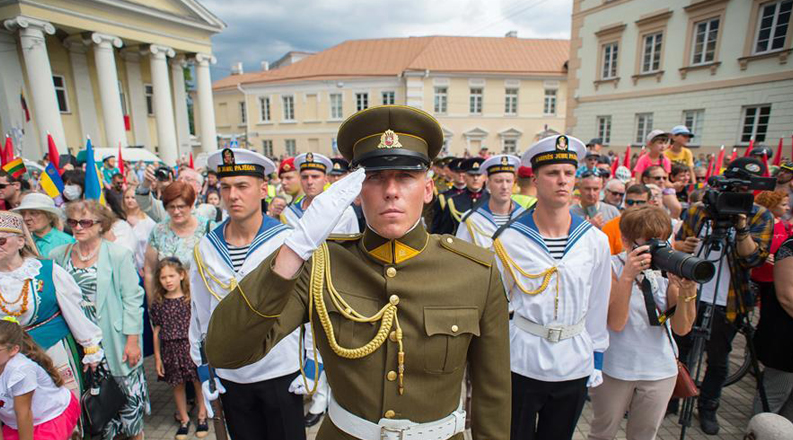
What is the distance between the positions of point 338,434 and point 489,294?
88 centimetres

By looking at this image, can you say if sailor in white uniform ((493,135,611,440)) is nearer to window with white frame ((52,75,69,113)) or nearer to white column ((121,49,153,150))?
window with white frame ((52,75,69,113))

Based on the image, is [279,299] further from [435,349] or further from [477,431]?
[477,431]

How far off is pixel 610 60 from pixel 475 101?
15.7 meters

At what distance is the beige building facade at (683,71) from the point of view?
1447 centimetres

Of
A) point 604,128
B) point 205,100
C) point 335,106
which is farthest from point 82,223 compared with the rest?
point 335,106

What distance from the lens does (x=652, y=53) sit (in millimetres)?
18812

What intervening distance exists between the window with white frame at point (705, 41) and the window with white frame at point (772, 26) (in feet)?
5.36

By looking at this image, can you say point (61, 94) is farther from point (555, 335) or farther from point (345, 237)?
point (555, 335)

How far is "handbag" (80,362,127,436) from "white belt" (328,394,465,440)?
8.95 ft

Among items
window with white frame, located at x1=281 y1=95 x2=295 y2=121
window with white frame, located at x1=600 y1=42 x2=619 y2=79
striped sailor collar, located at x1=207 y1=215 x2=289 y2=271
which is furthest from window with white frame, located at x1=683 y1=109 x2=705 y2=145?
window with white frame, located at x1=281 y1=95 x2=295 y2=121

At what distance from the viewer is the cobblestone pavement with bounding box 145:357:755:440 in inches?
148

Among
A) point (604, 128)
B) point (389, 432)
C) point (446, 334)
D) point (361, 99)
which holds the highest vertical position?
point (361, 99)

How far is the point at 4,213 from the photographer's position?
287 centimetres

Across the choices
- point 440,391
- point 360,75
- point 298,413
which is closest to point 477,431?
point 440,391
